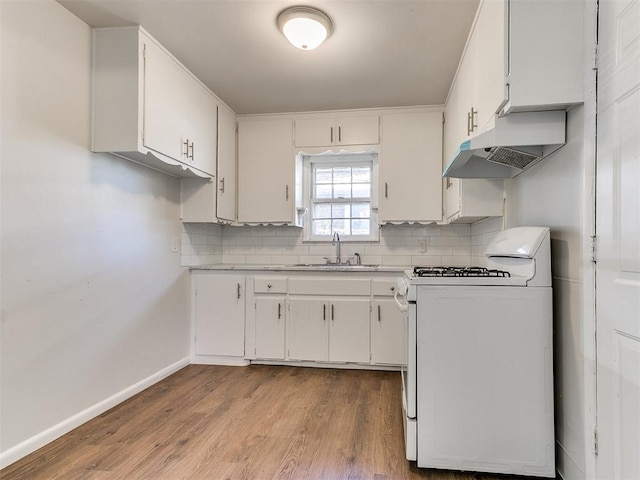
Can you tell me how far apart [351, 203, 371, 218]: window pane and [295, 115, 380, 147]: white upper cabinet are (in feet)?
2.20

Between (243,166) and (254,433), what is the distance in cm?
242

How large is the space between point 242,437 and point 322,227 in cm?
229

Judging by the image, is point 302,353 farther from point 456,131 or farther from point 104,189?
point 456,131

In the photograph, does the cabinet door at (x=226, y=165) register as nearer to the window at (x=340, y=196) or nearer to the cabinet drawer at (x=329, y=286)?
the window at (x=340, y=196)

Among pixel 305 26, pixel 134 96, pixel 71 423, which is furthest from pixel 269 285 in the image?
pixel 305 26

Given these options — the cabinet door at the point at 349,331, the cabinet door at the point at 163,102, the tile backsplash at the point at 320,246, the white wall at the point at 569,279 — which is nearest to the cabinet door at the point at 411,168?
the tile backsplash at the point at 320,246

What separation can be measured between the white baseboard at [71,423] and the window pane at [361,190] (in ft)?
7.86

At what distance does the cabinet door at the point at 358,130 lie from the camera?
11.2ft

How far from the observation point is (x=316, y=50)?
94.8 inches

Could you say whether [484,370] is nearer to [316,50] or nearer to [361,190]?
[316,50]

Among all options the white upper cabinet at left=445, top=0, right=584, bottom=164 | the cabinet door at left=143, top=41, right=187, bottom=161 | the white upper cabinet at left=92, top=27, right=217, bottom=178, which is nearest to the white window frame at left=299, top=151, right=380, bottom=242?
the cabinet door at left=143, top=41, right=187, bottom=161

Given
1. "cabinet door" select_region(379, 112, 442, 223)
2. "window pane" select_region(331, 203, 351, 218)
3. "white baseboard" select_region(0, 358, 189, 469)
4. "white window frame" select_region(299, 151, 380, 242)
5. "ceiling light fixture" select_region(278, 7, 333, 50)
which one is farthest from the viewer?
"window pane" select_region(331, 203, 351, 218)

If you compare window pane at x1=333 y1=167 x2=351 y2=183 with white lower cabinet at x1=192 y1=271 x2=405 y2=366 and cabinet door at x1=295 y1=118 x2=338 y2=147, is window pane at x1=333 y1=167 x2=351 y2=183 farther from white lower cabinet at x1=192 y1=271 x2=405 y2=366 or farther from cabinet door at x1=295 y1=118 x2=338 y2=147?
white lower cabinet at x1=192 y1=271 x2=405 y2=366

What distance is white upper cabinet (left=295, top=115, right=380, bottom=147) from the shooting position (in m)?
3.41
